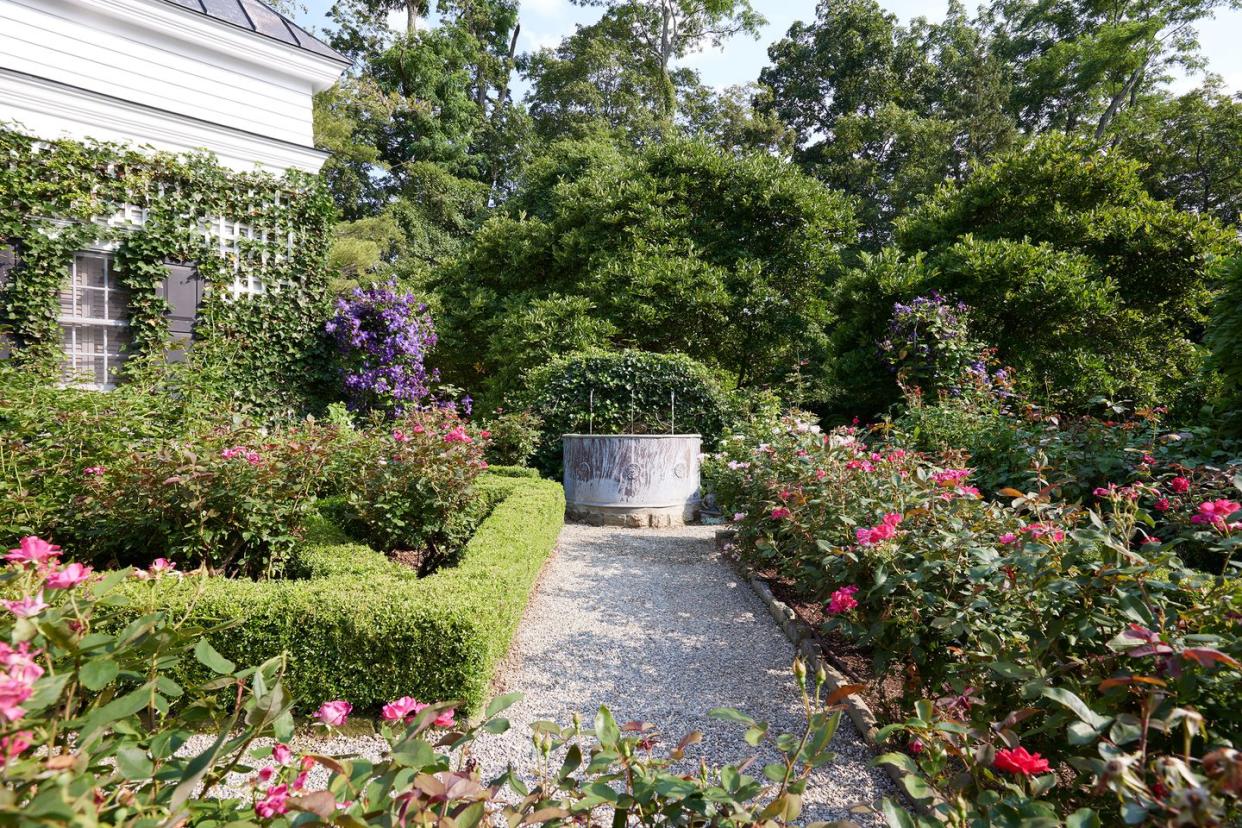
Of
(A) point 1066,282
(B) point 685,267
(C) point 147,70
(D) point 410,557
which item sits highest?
(C) point 147,70

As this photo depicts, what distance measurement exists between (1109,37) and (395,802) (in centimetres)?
2058

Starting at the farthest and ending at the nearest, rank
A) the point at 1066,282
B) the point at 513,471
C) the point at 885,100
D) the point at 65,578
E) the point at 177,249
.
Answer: the point at 885,100, the point at 1066,282, the point at 513,471, the point at 177,249, the point at 65,578

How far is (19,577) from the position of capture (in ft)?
3.60

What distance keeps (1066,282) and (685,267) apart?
5243 mm

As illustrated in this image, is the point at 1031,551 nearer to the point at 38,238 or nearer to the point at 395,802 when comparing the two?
the point at 395,802

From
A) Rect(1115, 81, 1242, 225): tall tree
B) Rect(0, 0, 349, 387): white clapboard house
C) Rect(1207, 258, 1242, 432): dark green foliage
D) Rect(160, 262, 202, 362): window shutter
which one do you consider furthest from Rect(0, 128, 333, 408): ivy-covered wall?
Rect(1115, 81, 1242, 225): tall tree

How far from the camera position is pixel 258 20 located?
804 cm

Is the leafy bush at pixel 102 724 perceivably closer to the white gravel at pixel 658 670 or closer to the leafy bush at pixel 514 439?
the white gravel at pixel 658 670

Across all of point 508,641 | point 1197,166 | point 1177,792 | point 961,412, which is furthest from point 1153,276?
point 1177,792

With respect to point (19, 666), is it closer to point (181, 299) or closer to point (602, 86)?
point (181, 299)

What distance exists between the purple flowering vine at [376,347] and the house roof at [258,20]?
3379 mm

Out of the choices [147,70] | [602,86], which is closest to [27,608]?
[147,70]

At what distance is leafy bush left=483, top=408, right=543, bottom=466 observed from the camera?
296 inches

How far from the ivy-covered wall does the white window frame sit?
11 cm
